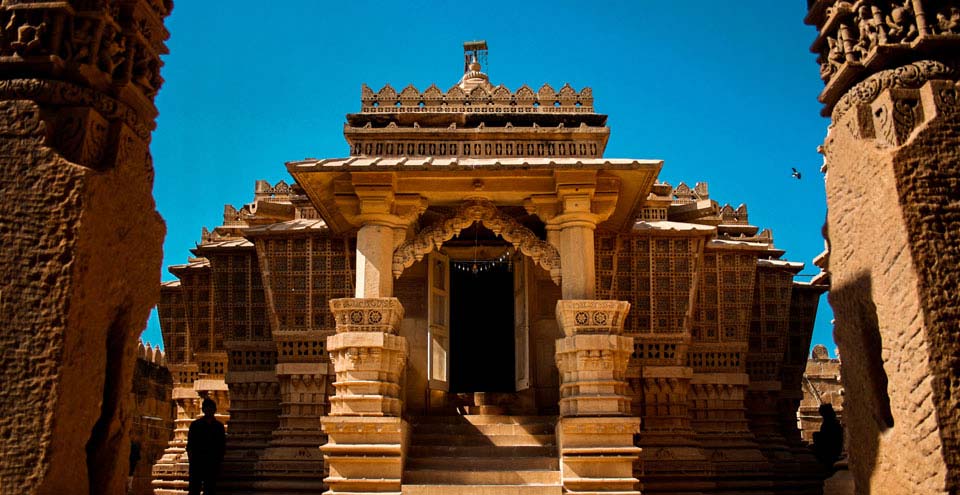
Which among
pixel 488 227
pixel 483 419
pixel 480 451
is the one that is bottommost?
pixel 480 451

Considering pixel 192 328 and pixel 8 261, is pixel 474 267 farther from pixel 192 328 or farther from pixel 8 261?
pixel 8 261

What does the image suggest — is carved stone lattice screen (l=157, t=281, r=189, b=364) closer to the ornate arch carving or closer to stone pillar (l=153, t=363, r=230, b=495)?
stone pillar (l=153, t=363, r=230, b=495)

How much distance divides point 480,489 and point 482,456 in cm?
114

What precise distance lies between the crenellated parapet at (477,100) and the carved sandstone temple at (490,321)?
3cm

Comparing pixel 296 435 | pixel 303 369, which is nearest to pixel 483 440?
pixel 296 435

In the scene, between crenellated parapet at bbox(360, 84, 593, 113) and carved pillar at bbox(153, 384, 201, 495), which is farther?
carved pillar at bbox(153, 384, 201, 495)

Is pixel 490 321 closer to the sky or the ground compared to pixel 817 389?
closer to the sky

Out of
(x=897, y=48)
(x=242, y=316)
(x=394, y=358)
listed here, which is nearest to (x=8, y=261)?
(x=394, y=358)

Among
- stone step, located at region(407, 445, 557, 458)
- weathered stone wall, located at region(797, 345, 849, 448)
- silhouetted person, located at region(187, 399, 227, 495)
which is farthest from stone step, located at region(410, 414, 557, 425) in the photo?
→ weathered stone wall, located at region(797, 345, 849, 448)

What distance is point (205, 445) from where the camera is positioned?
33.3 ft

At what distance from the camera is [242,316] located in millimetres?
12344

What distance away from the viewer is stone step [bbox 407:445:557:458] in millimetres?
9844

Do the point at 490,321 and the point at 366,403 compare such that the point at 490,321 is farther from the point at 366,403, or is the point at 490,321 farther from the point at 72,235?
the point at 72,235

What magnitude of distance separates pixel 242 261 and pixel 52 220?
296 inches
